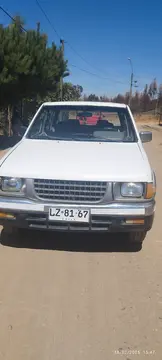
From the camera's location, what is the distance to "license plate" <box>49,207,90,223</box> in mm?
3705

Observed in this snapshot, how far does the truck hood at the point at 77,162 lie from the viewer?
12.2 ft

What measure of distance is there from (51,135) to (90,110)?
0.82 metres

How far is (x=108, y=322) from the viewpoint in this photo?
9.31ft

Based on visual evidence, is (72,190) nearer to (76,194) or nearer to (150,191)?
(76,194)

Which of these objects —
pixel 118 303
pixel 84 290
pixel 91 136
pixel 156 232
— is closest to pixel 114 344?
pixel 118 303

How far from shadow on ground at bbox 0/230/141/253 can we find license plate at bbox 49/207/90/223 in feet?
2.07

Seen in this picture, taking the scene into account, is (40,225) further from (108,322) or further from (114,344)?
(114,344)

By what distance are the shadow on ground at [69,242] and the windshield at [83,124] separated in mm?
1296

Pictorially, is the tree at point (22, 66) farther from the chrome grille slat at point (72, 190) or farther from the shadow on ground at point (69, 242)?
the chrome grille slat at point (72, 190)

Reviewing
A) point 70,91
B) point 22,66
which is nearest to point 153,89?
point 70,91

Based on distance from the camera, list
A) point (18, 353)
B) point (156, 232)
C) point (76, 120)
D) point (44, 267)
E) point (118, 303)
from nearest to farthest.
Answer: point (18, 353) → point (118, 303) → point (44, 267) → point (156, 232) → point (76, 120)

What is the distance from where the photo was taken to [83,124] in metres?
5.39
